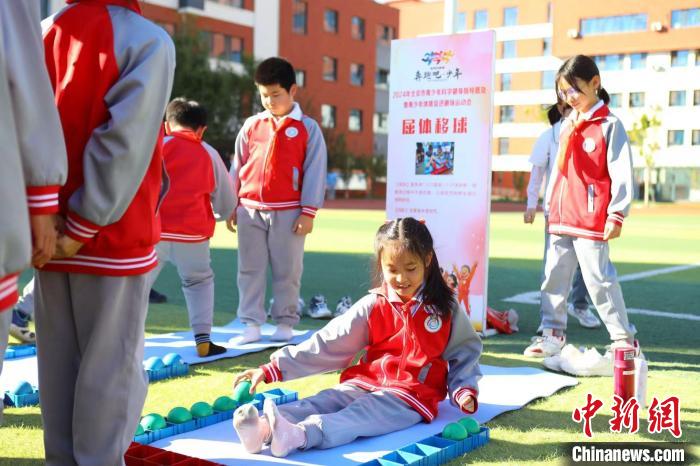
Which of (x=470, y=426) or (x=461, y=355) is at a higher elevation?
(x=461, y=355)

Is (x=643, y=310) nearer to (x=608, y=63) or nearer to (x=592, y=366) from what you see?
(x=592, y=366)

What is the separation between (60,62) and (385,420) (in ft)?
6.41

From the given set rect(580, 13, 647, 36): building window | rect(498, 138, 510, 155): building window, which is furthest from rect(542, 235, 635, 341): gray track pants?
rect(498, 138, 510, 155): building window

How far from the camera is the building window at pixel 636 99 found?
48.2m

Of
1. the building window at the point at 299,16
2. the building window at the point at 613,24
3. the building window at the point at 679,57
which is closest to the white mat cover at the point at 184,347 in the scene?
the building window at the point at 299,16

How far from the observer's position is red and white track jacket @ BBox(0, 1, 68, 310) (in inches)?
72.5

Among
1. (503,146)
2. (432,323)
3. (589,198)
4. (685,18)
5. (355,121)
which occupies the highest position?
(685,18)

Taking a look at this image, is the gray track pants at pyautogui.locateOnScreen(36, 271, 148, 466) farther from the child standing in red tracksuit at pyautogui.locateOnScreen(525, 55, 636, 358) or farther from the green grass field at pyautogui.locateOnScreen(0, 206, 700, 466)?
the child standing in red tracksuit at pyautogui.locateOnScreen(525, 55, 636, 358)

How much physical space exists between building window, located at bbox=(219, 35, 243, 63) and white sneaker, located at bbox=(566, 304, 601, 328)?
33005mm

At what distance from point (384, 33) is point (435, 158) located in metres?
43.6

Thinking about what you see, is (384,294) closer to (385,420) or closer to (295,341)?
(385,420)

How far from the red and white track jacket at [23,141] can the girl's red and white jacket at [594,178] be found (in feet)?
11.9

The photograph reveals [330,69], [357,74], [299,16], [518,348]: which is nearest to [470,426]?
[518,348]

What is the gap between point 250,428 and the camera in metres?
3.10
